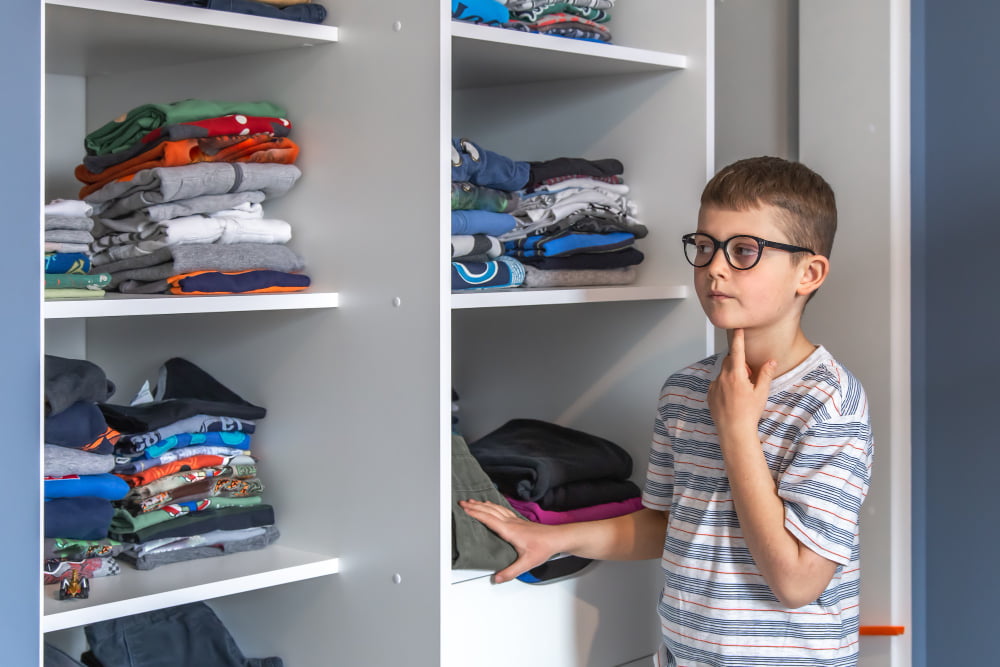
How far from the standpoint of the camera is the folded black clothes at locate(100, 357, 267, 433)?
1.55 metres

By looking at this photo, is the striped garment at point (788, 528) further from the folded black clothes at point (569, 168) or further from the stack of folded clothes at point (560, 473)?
the folded black clothes at point (569, 168)

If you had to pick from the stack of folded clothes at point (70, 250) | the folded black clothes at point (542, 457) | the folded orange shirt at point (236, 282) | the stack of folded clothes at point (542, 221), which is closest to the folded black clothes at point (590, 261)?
the stack of folded clothes at point (542, 221)

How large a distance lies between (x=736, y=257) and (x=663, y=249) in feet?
1.28

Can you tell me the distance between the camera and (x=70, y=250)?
1.46m

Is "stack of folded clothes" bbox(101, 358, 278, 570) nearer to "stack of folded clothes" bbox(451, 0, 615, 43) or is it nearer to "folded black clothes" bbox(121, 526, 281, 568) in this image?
"folded black clothes" bbox(121, 526, 281, 568)

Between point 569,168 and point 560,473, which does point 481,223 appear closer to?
point 569,168

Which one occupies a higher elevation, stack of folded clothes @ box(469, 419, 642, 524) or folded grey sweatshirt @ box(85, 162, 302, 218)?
folded grey sweatshirt @ box(85, 162, 302, 218)

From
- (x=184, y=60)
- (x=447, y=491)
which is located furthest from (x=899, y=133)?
(x=184, y=60)

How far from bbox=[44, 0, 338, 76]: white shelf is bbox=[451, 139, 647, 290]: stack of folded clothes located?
295 millimetres

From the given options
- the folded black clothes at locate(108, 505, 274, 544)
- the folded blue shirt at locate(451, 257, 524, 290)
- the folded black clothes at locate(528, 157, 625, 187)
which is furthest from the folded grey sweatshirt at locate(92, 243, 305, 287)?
the folded black clothes at locate(528, 157, 625, 187)

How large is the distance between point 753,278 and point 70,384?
844mm

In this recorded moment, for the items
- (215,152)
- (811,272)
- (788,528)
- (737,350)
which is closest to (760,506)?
(788,528)

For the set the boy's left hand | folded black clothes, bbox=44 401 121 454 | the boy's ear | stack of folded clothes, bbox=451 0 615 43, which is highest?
stack of folded clothes, bbox=451 0 615 43
